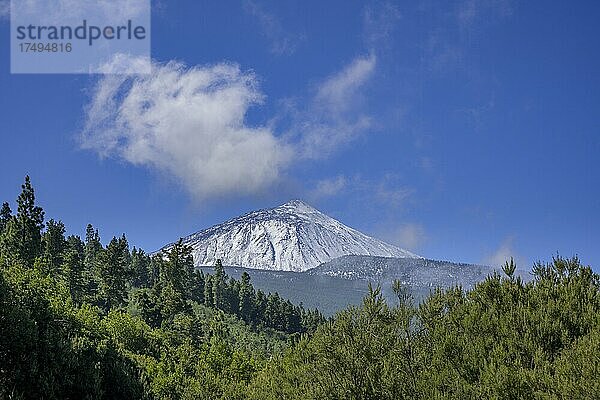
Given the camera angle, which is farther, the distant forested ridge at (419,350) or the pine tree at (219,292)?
the pine tree at (219,292)

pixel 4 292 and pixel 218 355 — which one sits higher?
pixel 4 292

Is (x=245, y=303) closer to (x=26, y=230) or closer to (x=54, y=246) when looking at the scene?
(x=54, y=246)

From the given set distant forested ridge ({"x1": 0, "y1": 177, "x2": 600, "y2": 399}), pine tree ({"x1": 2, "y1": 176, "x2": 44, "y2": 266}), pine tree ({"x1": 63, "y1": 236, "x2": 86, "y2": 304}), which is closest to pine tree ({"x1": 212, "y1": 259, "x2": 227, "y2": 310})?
pine tree ({"x1": 63, "y1": 236, "x2": 86, "y2": 304})

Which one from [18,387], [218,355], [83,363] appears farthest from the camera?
[218,355]

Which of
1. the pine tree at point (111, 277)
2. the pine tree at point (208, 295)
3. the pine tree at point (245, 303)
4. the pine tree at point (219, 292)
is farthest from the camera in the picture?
the pine tree at point (245, 303)

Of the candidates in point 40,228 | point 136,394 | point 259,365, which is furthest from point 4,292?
point 40,228

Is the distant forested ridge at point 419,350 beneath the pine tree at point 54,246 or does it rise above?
beneath

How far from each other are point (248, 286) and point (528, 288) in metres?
116

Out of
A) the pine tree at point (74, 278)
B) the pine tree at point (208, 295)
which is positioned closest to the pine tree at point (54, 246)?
the pine tree at point (74, 278)

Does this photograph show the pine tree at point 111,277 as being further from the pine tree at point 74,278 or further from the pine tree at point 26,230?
the pine tree at point 26,230

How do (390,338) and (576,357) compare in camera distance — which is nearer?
(576,357)

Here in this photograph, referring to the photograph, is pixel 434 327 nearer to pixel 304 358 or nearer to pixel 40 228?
pixel 304 358

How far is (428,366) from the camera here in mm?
A: 24203

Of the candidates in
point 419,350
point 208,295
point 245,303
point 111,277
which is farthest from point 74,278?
point 419,350
